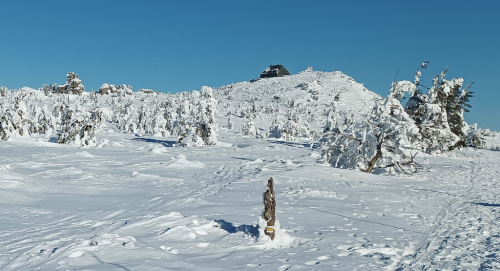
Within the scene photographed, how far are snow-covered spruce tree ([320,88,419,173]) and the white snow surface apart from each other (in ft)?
4.49

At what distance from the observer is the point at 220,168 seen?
1962 cm

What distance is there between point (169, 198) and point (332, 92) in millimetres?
172394

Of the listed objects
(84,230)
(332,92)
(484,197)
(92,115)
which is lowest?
(84,230)

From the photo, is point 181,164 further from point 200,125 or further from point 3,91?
point 3,91

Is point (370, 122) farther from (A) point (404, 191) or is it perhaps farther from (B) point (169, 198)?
(B) point (169, 198)

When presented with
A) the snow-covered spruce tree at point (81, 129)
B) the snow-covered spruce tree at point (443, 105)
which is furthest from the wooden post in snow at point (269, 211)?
the snow-covered spruce tree at point (81, 129)

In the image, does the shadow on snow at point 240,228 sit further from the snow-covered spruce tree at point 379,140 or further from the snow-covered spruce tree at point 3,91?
the snow-covered spruce tree at point 3,91

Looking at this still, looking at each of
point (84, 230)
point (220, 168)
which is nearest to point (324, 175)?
point (220, 168)

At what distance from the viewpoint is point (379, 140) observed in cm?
1772

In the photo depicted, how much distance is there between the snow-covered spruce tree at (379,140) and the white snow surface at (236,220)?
53.9 inches

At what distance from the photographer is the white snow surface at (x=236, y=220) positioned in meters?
6.07

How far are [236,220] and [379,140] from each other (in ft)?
37.6

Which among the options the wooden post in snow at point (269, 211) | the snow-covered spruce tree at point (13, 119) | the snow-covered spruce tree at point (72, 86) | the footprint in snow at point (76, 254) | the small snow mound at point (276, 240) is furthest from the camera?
the snow-covered spruce tree at point (72, 86)

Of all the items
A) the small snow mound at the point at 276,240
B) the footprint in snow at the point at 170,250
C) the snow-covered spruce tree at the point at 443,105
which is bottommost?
the footprint in snow at the point at 170,250
